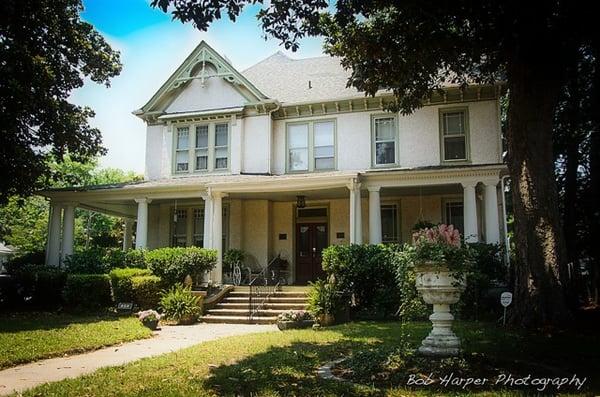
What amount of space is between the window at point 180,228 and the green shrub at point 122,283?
4.58 meters

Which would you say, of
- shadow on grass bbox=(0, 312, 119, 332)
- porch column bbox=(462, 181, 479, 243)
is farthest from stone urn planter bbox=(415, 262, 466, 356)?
shadow on grass bbox=(0, 312, 119, 332)

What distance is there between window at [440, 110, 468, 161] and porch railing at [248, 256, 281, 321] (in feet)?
23.6

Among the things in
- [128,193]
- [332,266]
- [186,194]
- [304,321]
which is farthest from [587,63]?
[128,193]

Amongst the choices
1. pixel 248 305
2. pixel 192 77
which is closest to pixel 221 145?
pixel 192 77

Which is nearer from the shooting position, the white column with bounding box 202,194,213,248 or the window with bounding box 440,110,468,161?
the white column with bounding box 202,194,213,248

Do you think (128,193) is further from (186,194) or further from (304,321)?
(304,321)

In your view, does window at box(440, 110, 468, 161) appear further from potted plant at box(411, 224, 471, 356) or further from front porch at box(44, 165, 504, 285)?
potted plant at box(411, 224, 471, 356)

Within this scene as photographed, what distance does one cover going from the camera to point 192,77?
61.3 feet

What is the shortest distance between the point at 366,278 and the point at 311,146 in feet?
20.7

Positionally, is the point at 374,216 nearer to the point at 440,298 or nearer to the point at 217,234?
the point at 217,234

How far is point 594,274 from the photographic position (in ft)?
62.3

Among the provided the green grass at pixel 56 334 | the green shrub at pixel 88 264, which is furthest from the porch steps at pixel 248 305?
the green shrub at pixel 88 264

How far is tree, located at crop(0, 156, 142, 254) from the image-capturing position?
1479 inches

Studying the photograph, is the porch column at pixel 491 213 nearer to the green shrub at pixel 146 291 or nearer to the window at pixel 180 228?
the green shrub at pixel 146 291
